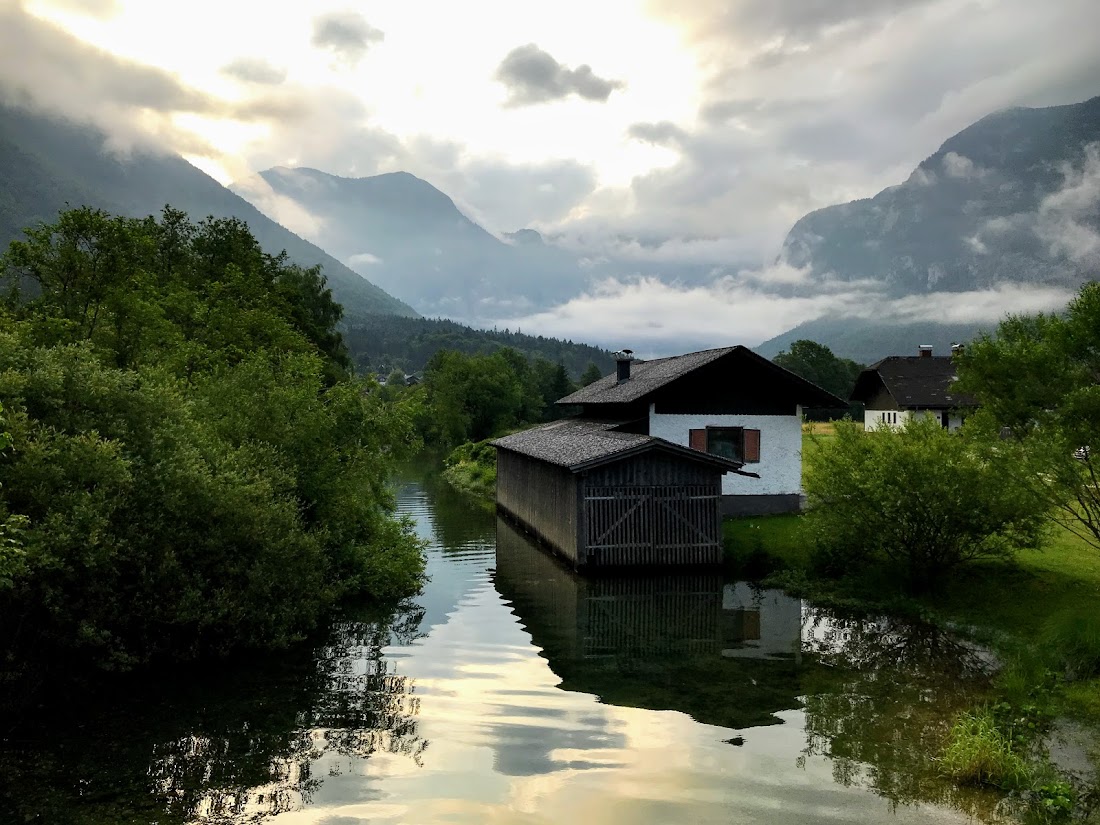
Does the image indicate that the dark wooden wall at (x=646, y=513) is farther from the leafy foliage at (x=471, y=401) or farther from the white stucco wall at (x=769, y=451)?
the leafy foliage at (x=471, y=401)

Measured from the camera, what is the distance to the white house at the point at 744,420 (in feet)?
99.2

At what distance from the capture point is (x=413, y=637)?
1830 cm

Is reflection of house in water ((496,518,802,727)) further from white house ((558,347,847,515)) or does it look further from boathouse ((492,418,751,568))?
white house ((558,347,847,515))

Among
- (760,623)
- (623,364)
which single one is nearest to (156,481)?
(760,623)

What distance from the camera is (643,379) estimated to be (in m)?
34.0

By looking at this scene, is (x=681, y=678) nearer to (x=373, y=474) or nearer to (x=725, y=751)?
(x=725, y=751)

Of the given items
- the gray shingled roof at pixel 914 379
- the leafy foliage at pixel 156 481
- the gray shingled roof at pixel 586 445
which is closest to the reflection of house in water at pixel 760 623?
the gray shingled roof at pixel 586 445

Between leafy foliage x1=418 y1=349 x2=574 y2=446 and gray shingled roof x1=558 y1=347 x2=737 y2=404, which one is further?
leafy foliage x1=418 y1=349 x2=574 y2=446

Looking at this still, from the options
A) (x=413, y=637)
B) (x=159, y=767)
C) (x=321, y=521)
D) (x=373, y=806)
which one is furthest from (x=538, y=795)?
(x=321, y=521)

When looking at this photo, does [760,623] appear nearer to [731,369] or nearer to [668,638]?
[668,638]

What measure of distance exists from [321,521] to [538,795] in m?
12.2

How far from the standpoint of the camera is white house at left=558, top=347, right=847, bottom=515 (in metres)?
30.2

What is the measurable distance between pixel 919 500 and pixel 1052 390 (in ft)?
13.3

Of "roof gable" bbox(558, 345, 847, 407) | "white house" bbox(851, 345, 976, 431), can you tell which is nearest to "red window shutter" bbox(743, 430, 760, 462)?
"roof gable" bbox(558, 345, 847, 407)
